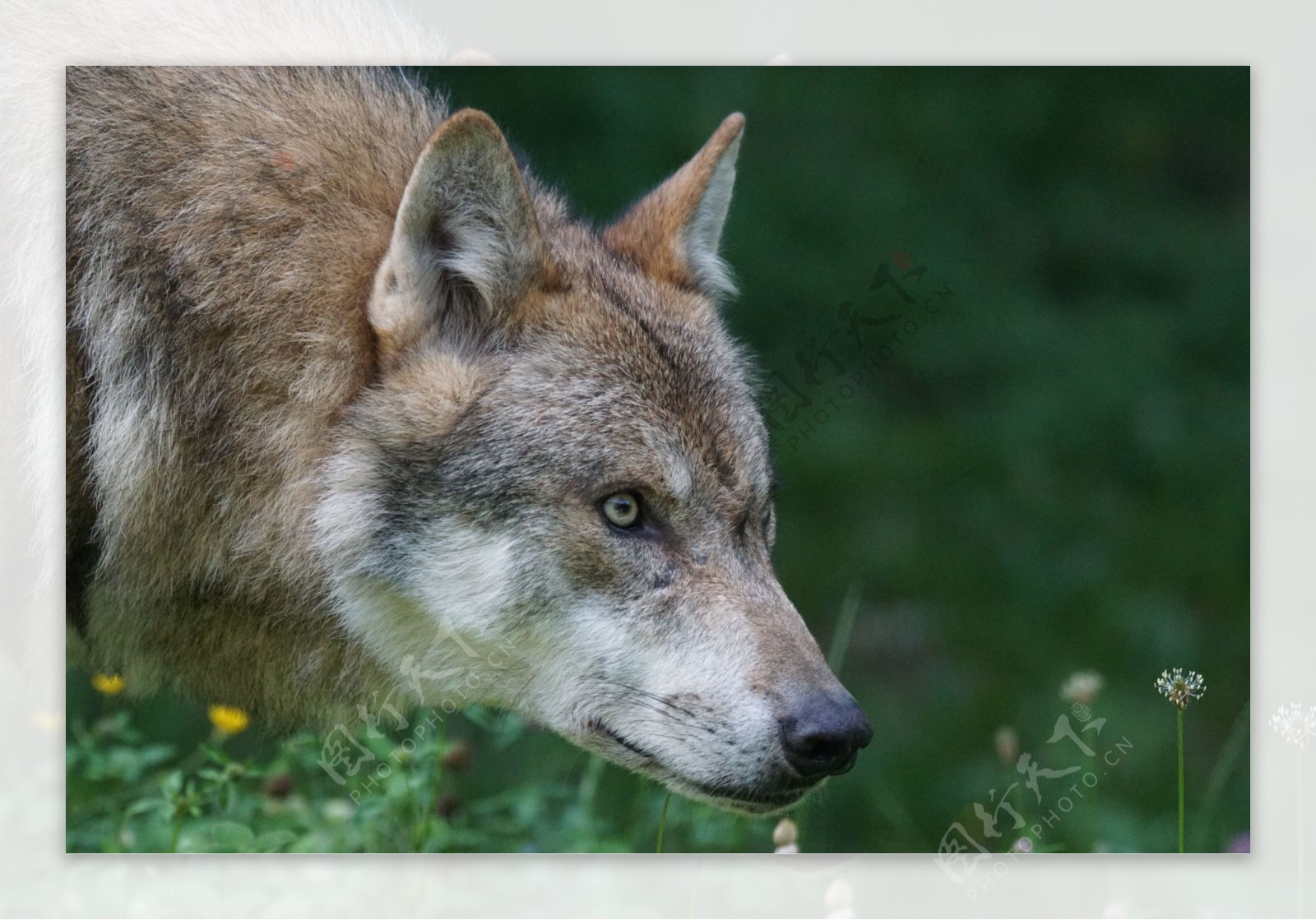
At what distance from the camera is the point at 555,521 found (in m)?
2.99

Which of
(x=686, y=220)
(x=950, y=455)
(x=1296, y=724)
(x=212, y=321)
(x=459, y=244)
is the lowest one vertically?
(x=1296, y=724)

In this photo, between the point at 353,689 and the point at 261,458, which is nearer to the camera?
the point at 261,458

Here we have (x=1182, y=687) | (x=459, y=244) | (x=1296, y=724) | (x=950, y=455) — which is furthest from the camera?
(x=950, y=455)

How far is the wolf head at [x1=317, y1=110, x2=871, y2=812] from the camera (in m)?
2.94

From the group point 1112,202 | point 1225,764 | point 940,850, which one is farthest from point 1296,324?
Result: point 940,850

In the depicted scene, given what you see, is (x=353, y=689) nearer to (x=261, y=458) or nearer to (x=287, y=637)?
(x=287, y=637)

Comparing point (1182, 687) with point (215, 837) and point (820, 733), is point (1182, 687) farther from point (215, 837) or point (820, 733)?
point (215, 837)

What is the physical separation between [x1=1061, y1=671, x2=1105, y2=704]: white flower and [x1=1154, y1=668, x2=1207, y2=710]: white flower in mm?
188

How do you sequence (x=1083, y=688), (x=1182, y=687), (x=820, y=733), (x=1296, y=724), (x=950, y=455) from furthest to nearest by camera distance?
(x=950, y=455), (x=1083, y=688), (x=1182, y=687), (x=1296, y=724), (x=820, y=733)

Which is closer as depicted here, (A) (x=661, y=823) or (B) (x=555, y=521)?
(B) (x=555, y=521)

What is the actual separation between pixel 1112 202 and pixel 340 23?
2.36m

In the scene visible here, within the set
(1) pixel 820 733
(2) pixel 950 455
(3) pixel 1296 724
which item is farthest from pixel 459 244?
(2) pixel 950 455

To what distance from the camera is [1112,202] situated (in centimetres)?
436

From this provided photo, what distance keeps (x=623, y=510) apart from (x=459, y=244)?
66cm
